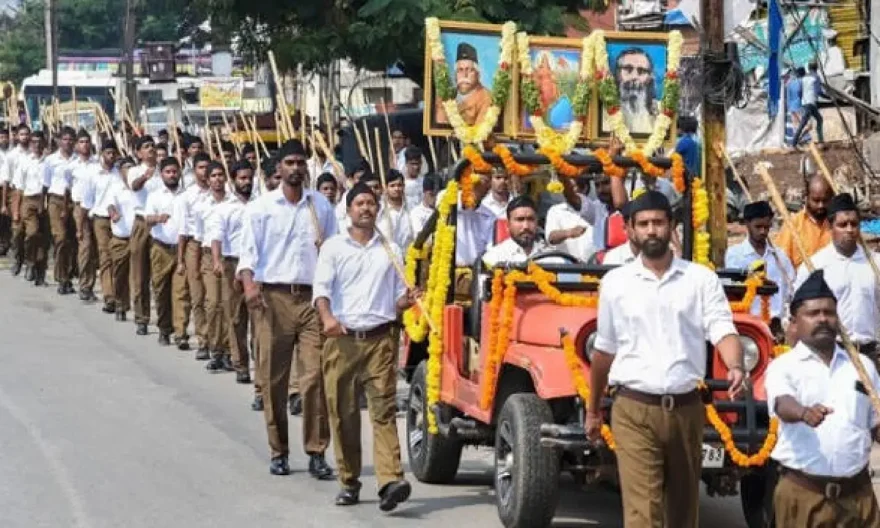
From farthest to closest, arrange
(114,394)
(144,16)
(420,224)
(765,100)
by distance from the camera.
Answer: (144,16)
(765,100)
(420,224)
(114,394)

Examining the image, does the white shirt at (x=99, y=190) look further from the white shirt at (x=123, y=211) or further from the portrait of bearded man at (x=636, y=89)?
the portrait of bearded man at (x=636, y=89)

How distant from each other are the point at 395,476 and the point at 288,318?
1789 mm

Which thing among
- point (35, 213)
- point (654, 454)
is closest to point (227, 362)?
point (35, 213)

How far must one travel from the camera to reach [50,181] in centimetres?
2408

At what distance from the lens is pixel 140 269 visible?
2012 centimetres

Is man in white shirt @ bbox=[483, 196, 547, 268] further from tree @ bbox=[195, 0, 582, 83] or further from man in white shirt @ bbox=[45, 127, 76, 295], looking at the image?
man in white shirt @ bbox=[45, 127, 76, 295]

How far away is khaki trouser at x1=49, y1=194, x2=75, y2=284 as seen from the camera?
77.0ft

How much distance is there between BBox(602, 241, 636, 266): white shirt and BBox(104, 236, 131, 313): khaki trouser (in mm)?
10746

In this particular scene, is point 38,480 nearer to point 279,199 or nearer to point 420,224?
point 279,199

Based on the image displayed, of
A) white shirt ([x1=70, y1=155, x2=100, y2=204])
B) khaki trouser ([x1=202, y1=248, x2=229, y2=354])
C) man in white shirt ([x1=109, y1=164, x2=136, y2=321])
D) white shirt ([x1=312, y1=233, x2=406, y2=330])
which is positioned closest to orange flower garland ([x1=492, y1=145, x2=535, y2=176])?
white shirt ([x1=312, y1=233, x2=406, y2=330])

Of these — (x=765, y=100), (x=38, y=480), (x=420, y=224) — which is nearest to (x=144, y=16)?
(x=765, y=100)

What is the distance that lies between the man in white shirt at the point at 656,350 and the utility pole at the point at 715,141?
6.20 metres

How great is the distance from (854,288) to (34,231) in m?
15.3

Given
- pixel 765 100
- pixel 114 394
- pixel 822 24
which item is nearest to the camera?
pixel 114 394
